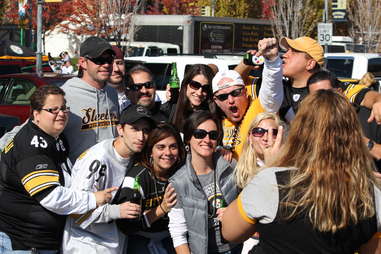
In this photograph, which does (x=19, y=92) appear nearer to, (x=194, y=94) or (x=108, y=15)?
(x=194, y=94)

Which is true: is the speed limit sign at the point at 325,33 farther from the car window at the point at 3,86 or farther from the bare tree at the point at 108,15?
the car window at the point at 3,86

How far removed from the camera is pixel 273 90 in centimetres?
497

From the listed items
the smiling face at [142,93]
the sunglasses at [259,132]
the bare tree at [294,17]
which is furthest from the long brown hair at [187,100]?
the bare tree at [294,17]

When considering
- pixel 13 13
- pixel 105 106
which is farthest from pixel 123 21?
pixel 105 106

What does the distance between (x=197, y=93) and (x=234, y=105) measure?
61 centimetres

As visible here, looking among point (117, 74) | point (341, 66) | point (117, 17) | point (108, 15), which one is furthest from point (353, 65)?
point (108, 15)

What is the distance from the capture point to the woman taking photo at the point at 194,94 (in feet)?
19.0

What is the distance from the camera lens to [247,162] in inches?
182

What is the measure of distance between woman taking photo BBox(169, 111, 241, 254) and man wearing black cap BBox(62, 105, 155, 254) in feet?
0.97

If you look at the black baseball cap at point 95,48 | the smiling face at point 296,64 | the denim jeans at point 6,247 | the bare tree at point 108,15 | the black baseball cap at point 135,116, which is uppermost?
the bare tree at point 108,15

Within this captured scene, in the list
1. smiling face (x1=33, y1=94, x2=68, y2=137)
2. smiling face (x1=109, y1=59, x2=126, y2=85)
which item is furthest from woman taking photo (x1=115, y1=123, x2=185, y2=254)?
smiling face (x1=109, y1=59, x2=126, y2=85)

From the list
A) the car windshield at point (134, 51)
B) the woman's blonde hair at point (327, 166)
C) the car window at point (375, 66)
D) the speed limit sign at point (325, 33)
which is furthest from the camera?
the car windshield at point (134, 51)

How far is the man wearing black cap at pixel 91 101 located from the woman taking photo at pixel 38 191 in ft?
1.45

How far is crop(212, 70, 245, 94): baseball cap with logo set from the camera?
5.27 metres
